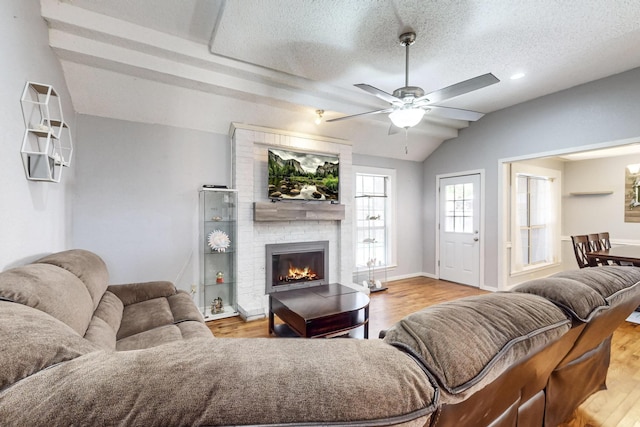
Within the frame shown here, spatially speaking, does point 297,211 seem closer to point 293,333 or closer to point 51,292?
point 293,333

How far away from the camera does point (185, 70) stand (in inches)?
110

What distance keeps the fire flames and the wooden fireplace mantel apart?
74 centimetres

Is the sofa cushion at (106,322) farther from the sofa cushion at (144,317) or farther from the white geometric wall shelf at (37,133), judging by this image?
the white geometric wall shelf at (37,133)

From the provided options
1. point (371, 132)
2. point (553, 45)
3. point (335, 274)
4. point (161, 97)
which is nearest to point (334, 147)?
point (371, 132)

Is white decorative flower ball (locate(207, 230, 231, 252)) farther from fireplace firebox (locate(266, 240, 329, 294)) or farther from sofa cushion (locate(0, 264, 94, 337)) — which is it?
sofa cushion (locate(0, 264, 94, 337))

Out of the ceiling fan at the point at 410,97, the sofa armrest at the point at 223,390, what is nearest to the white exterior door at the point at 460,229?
the ceiling fan at the point at 410,97

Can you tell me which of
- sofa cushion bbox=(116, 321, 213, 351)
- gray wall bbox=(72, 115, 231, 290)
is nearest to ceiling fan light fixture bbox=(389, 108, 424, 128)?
sofa cushion bbox=(116, 321, 213, 351)

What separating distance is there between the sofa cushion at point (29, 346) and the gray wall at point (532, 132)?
489cm

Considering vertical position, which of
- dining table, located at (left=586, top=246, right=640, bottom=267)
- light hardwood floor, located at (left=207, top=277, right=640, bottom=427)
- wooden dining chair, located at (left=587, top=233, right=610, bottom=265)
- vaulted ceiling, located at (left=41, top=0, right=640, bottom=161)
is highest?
vaulted ceiling, located at (left=41, top=0, right=640, bottom=161)

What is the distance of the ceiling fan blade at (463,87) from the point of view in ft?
6.53

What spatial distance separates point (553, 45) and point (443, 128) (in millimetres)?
2158

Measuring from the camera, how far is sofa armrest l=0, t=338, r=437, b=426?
444 millimetres

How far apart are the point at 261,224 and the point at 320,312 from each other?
5.82ft

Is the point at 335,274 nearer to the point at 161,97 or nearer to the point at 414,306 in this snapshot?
the point at 414,306
